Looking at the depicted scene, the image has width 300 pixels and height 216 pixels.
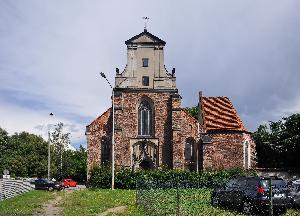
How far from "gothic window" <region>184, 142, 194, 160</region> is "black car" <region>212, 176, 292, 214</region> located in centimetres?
2703

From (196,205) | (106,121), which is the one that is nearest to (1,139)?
(106,121)

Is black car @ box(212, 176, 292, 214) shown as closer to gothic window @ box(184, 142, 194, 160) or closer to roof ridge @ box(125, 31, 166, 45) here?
gothic window @ box(184, 142, 194, 160)

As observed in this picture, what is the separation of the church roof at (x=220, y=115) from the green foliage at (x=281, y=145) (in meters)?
7.81

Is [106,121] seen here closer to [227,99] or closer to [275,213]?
[227,99]

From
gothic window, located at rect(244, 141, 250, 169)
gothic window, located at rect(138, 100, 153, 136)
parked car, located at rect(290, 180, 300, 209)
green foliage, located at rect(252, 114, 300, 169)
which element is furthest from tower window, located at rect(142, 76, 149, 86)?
parked car, located at rect(290, 180, 300, 209)

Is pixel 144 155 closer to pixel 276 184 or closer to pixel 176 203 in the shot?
pixel 176 203

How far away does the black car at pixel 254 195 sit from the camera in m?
17.8

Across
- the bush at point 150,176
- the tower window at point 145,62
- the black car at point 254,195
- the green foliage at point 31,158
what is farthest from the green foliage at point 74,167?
the black car at point 254,195

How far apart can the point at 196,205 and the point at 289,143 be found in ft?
125

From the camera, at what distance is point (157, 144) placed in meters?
47.8

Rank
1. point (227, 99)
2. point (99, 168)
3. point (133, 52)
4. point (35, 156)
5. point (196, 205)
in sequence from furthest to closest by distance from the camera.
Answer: point (35, 156) < point (227, 99) < point (133, 52) < point (99, 168) < point (196, 205)

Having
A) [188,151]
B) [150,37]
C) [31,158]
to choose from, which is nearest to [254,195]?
[188,151]

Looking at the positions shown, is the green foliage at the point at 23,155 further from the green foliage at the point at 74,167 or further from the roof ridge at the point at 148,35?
the roof ridge at the point at 148,35

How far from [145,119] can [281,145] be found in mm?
18762
